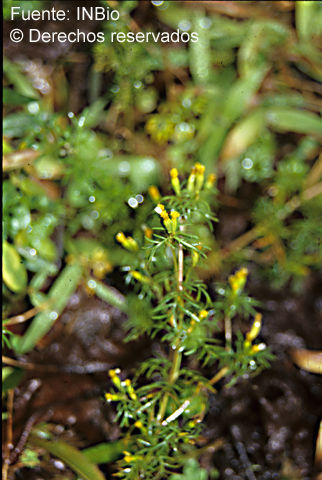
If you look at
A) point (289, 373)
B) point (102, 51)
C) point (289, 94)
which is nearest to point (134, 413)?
point (289, 373)

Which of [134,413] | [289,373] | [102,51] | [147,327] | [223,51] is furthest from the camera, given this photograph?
[223,51]

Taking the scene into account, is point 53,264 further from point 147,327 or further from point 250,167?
point 250,167

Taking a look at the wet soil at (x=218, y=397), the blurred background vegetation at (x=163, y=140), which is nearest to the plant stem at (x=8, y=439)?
the wet soil at (x=218, y=397)

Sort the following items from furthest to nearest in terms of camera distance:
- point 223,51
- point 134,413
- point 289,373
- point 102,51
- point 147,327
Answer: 1. point 223,51
2. point 102,51
3. point 289,373
4. point 147,327
5. point 134,413
